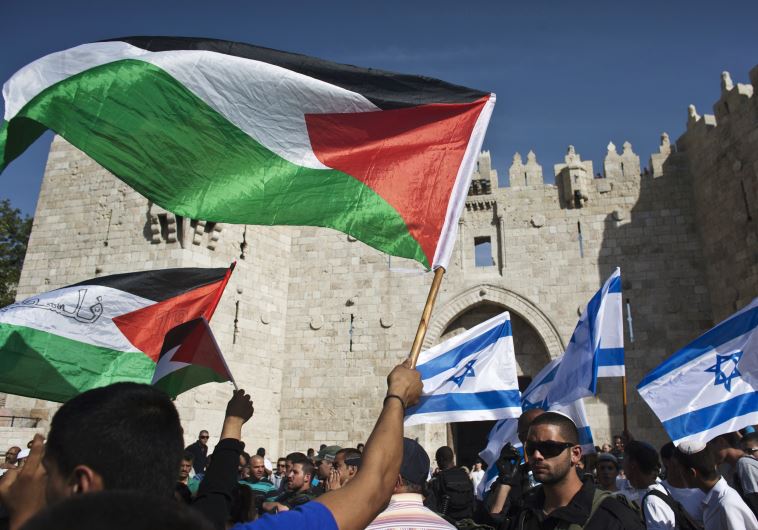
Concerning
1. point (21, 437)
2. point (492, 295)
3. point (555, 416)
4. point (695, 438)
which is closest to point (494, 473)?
point (695, 438)

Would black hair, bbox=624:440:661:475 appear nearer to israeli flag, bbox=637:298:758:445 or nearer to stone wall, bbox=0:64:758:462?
israeli flag, bbox=637:298:758:445

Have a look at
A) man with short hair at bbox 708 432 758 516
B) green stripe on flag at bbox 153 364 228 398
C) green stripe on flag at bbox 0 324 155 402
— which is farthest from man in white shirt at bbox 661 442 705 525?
green stripe on flag at bbox 0 324 155 402

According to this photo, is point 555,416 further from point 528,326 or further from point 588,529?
point 528,326

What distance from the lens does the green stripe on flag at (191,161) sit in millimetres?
3289

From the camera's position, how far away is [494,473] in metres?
6.41

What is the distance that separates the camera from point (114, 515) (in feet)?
2.65

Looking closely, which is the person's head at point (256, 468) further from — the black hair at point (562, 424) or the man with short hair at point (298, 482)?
the black hair at point (562, 424)

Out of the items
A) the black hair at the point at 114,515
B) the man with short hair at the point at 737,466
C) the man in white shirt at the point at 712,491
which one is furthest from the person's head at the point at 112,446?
the man with short hair at the point at 737,466

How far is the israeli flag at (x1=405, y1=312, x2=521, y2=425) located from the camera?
19.8 feet

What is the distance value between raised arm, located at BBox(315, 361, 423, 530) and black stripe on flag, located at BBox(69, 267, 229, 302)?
3.35 meters

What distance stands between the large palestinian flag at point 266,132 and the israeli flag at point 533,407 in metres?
3.57

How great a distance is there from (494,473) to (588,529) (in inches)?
159

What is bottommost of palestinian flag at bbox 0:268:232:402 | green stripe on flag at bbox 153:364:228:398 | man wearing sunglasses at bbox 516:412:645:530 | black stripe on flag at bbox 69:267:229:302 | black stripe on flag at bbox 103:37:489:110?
man wearing sunglasses at bbox 516:412:645:530

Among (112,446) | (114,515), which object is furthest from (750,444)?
(114,515)
